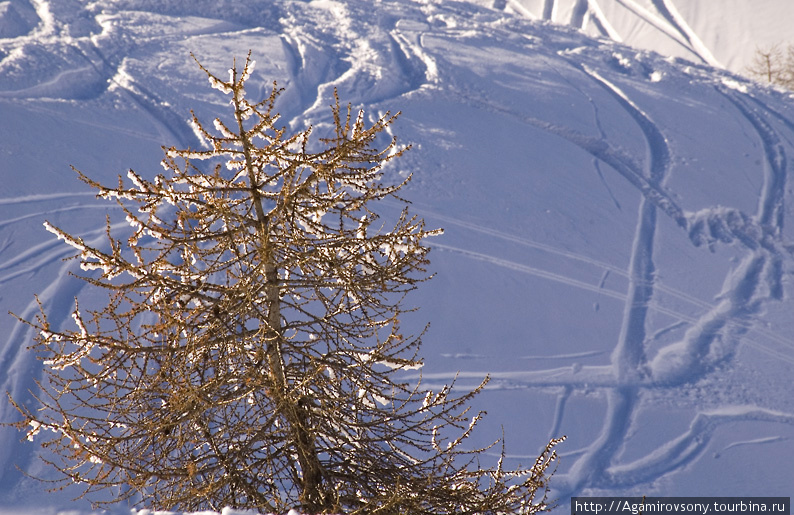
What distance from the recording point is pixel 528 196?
14469mm

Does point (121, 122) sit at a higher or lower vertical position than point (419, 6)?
lower

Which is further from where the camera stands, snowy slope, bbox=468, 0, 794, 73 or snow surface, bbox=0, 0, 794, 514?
snowy slope, bbox=468, 0, 794, 73

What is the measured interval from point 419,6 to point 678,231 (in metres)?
12.2

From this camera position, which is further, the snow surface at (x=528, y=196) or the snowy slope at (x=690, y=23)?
the snowy slope at (x=690, y=23)

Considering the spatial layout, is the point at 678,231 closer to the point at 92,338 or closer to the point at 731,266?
the point at 731,266

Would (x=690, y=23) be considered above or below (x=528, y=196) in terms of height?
above

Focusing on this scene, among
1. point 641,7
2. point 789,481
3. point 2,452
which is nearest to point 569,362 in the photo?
point 789,481

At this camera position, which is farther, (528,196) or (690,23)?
(690,23)

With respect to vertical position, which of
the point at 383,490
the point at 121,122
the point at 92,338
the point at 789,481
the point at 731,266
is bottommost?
the point at 789,481

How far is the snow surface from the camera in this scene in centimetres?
1027

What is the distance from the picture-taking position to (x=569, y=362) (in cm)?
1114

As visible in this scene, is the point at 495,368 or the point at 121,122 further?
the point at 121,122

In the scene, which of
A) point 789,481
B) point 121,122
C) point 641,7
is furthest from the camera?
point 641,7

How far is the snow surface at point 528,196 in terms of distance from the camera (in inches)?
404
